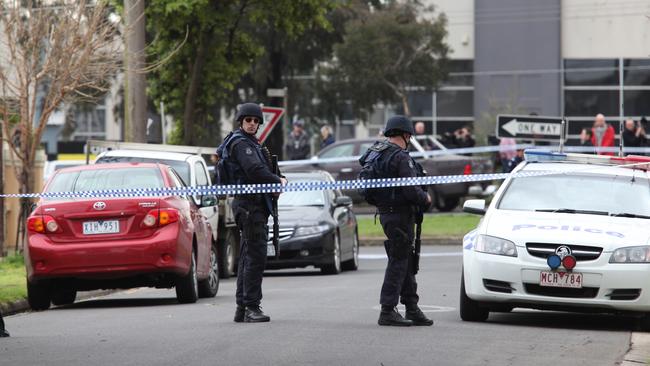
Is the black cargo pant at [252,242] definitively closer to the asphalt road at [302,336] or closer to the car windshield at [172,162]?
the asphalt road at [302,336]

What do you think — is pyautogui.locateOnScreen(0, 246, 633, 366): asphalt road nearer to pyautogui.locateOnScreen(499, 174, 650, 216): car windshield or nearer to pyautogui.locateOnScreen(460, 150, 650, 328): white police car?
pyautogui.locateOnScreen(460, 150, 650, 328): white police car

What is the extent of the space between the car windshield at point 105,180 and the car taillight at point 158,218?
3.44ft

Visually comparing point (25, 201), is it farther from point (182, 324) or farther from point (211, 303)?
point (182, 324)

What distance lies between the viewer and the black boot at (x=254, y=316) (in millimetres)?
13070

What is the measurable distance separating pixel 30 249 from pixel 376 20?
131ft

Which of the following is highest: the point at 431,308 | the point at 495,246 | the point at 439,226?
the point at 495,246

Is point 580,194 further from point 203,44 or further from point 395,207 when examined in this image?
point 203,44

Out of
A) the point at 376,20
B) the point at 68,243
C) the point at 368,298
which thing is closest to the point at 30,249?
the point at 68,243

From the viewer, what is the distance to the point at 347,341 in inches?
452

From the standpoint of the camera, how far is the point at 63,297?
1648 centimetres

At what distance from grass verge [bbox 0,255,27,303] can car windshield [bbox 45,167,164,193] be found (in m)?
1.30

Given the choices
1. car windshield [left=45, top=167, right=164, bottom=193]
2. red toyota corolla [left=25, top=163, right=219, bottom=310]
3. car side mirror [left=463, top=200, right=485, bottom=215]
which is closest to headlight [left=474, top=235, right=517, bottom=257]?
car side mirror [left=463, top=200, right=485, bottom=215]

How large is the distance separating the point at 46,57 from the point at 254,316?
10404mm

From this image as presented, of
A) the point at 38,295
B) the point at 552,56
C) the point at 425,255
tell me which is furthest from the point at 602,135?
the point at 552,56
